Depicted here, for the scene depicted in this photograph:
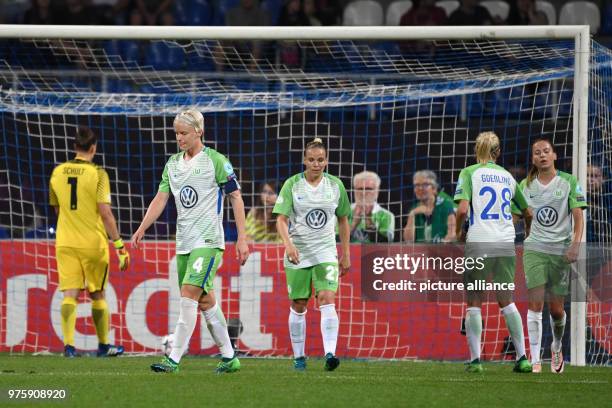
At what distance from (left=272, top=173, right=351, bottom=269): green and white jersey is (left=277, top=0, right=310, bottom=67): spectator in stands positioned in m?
7.26

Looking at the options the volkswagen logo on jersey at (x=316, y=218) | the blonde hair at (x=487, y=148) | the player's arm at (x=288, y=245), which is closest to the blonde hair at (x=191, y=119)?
the player's arm at (x=288, y=245)

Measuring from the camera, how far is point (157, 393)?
8383 millimetres

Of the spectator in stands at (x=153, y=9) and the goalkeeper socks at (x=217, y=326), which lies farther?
the spectator in stands at (x=153, y=9)

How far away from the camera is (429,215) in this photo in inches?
551

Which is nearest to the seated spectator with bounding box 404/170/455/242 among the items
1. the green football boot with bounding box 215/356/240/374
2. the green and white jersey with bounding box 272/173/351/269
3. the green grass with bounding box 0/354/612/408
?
the green grass with bounding box 0/354/612/408

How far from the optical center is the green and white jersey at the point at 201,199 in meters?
9.75

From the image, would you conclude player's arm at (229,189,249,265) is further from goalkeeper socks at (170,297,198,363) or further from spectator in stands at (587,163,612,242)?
spectator in stands at (587,163,612,242)

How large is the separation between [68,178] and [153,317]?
2.27m

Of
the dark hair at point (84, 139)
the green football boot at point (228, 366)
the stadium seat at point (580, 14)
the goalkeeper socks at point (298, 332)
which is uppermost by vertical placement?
the stadium seat at point (580, 14)

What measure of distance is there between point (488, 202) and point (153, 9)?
1092 centimetres

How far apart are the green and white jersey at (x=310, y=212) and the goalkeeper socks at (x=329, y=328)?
17.3 inches

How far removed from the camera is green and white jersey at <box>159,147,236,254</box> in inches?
384

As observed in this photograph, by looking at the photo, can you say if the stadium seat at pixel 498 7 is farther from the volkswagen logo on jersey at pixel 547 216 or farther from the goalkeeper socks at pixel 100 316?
the goalkeeper socks at pixel 100 316

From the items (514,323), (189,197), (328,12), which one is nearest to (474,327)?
(514,323)
